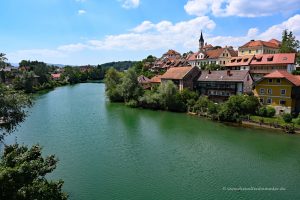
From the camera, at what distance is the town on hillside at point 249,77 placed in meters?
34.6

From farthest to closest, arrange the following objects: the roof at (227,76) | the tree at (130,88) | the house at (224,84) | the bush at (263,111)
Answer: the tree at (130,88)
the roof at (227,76)
the house at (224,84)
the bush at (263,111)

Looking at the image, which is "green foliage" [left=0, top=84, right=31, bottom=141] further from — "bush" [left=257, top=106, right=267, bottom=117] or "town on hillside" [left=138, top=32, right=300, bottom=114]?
"town on hillside" [left=138, top=32, right=300, bottom=114]

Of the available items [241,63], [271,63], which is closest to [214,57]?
[241,63]

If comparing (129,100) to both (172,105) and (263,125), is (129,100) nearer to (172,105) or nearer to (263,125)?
(172,105)

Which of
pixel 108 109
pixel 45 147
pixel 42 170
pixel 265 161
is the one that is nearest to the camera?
pixel 42 170

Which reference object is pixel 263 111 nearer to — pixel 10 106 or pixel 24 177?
pixel 10 106

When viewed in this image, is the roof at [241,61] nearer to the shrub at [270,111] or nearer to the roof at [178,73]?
→ the roof at [178,73]

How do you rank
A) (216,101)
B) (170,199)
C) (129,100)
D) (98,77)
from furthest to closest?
(98,77) → (129,100) → (216,101) → (170,199)

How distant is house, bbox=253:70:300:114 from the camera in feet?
111

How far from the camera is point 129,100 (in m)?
51.4

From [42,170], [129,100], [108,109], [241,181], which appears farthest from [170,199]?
[129,100]

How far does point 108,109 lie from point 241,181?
3251 centimetres

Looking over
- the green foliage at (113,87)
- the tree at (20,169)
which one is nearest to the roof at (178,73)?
the green foliage at (113,87)

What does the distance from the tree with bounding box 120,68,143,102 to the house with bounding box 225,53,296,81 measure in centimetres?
2064
